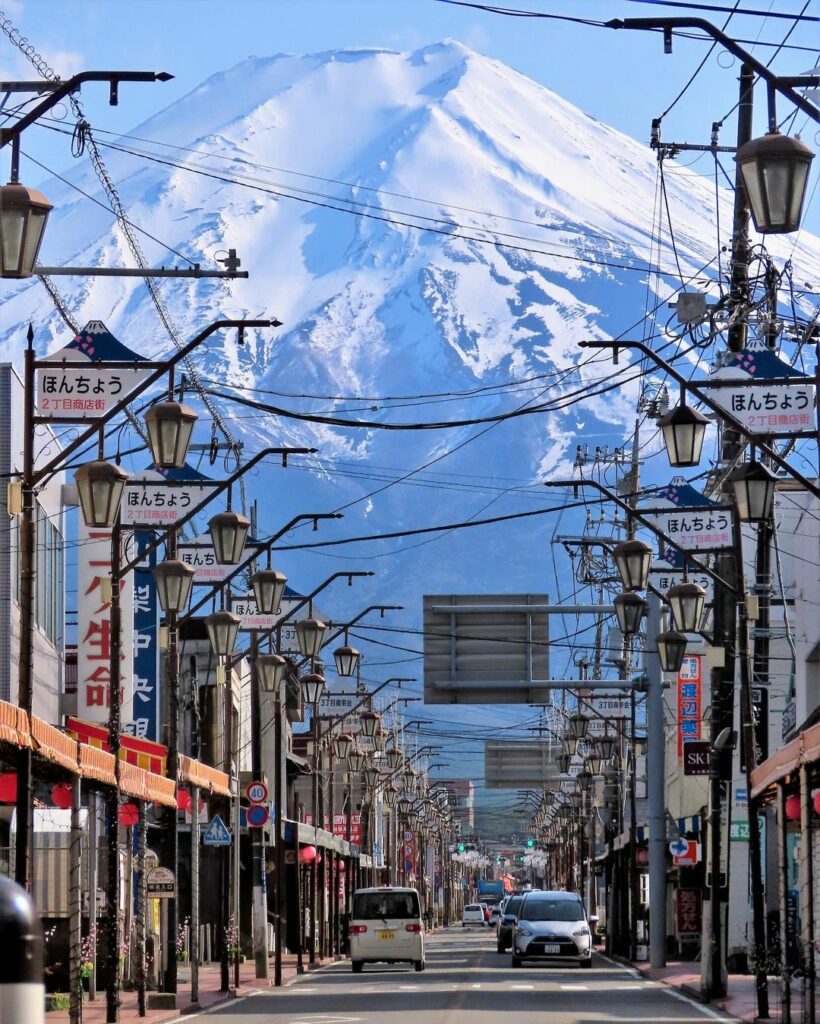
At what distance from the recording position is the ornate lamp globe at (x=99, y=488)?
22.5 m

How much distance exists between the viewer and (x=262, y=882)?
42.1 m

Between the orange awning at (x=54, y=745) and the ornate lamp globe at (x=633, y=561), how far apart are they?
9.14 m

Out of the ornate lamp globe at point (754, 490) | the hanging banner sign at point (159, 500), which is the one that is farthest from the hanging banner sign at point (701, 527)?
the ornate lamp globe at point (754, 490)

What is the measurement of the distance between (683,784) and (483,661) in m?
27.1

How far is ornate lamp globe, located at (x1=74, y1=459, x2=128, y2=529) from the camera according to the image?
73.7 feet

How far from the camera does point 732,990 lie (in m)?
36.2

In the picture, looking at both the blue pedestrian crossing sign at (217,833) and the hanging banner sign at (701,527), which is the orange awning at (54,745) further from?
the hanging banner sign at (701,527)

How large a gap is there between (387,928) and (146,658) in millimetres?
8846

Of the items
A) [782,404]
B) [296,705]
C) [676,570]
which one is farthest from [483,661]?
[296,705]

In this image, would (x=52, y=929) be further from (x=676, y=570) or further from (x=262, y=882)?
Answer: (x=676, y=570)

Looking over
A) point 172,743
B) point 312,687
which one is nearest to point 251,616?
point 172,743

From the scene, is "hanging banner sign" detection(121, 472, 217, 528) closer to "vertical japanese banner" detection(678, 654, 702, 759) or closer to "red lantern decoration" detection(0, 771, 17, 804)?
"red lantern decoration" detection(0, 771, 17, 804)

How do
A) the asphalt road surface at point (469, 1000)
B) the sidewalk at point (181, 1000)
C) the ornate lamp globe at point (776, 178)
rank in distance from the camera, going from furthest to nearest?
1. the sidewalk at point (181, 1000)
2. the asphalt road surface at point (469, 1000)
3. the ornate lamp globe at point (776, 178)

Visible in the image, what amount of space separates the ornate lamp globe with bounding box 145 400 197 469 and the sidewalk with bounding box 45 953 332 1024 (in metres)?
8.66
